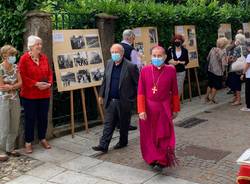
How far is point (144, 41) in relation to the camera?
33.3 feet

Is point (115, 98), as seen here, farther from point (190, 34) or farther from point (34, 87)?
point (190, 34)

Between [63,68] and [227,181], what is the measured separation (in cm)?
350

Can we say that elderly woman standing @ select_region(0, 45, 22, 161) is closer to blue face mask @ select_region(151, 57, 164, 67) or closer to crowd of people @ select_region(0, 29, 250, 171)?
crowd of people @ select_region(0, 29, 250, 171)

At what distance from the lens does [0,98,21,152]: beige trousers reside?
6770mm

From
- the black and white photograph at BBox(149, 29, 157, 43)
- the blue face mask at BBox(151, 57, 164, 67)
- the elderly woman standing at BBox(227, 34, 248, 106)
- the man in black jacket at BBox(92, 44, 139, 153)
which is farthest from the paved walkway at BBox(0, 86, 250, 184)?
the black and white photograph at BBox(149, 29, 157, 43)

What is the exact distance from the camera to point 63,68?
786 cm

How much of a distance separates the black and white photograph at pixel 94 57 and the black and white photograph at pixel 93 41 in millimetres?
132

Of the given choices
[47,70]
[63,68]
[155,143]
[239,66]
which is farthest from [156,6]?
[155,143]

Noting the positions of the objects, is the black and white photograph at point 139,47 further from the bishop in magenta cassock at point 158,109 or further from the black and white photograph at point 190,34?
the bishop in magenta cassock at point 158,109

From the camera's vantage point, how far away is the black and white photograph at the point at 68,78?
7848 millimetres

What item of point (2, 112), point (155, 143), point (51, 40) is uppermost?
point (51, 40)

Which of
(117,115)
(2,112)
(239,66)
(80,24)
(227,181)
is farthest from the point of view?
(239,66)

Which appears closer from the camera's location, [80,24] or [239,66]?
[80,24]

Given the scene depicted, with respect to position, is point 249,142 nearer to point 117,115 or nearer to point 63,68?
point 117,115
